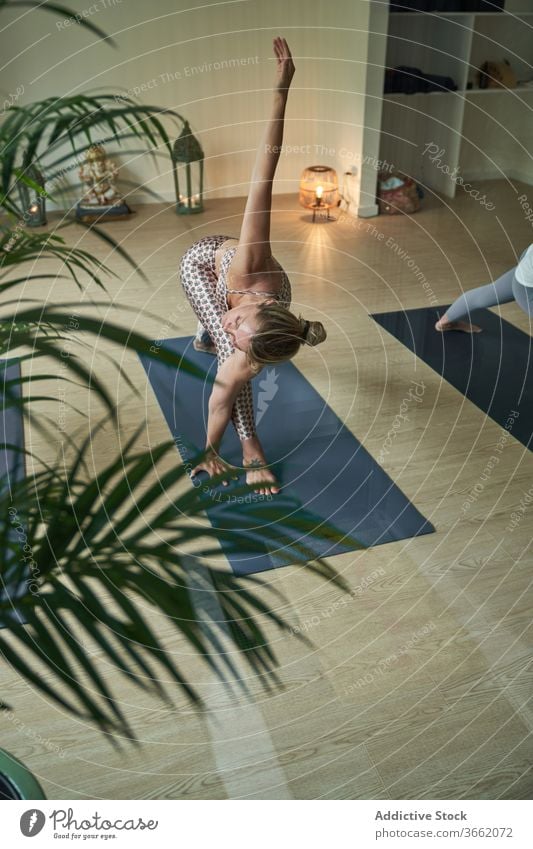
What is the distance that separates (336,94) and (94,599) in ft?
11.5

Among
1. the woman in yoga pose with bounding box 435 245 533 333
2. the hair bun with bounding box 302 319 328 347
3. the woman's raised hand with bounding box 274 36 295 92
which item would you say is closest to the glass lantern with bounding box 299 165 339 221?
the woman in yoga pose with bounding box 435 245 533 333

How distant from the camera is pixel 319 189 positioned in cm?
347

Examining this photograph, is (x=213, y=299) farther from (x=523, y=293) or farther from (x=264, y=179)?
(x=523, y=293)

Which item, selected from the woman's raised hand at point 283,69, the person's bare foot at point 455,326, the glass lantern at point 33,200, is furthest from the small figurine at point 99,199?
the woman's raised hand at point 283,69

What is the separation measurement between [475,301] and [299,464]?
102 cm

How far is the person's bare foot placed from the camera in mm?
2734

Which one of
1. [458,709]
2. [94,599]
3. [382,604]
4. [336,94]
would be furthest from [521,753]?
[336,94]

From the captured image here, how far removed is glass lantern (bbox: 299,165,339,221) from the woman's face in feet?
Result: 5.84

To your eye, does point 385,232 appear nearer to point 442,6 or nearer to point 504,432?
point 442,6

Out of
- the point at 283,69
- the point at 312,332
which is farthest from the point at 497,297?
the point at 283,69

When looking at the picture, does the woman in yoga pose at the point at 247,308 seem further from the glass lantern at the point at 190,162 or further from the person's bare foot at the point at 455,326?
the glass lantern at the point at 190,162

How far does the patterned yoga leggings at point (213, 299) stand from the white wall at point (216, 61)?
5.51 feet

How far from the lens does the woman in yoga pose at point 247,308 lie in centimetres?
164

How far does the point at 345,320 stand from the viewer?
2793 millimetres
